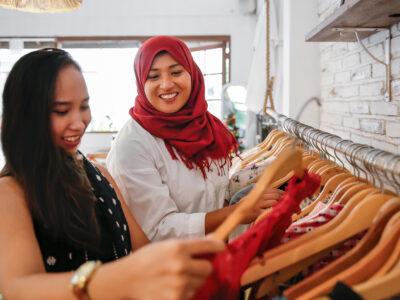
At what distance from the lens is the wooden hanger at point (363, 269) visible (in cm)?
61

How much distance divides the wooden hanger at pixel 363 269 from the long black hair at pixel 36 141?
1.67 feet

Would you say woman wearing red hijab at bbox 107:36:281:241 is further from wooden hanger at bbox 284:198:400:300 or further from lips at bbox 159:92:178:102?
wooden hanger at bbox 284:198:400:300

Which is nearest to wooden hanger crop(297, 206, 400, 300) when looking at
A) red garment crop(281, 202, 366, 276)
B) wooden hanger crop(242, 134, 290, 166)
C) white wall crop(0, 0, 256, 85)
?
red garment crop(281, 202, 366, 276)

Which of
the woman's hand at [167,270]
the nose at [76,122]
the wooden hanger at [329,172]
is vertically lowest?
the woman's hand at [167,270]

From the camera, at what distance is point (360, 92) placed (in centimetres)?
185

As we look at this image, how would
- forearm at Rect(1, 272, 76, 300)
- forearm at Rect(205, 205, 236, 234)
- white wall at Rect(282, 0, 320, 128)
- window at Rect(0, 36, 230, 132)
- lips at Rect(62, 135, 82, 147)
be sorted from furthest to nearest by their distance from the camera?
window at Rect(0, 36, 230, 132) → white wall at Rect(282, 0, 320, 128) → forearm at Rect(205, 205, 236, 234) → lips at Rect(62, 135, 82, 147) → forearm at Rect(1, 272, 76, 300)

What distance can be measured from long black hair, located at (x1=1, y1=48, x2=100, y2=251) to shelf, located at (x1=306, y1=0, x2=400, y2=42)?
87 centimetres

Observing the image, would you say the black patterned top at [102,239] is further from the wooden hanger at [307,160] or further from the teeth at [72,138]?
the wooden hanger at [307,160]

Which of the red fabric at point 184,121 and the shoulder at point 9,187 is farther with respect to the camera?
the red fabric at point 184,121

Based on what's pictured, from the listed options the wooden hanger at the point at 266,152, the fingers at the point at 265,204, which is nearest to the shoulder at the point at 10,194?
the fingers at the point at 265,204

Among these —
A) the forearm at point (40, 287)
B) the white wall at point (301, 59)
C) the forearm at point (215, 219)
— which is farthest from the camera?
the white wall at point (301, 59)

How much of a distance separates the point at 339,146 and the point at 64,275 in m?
0.69

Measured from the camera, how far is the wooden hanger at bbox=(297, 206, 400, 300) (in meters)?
0.61

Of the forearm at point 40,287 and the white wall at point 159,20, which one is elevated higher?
the white wall at point 159,20
